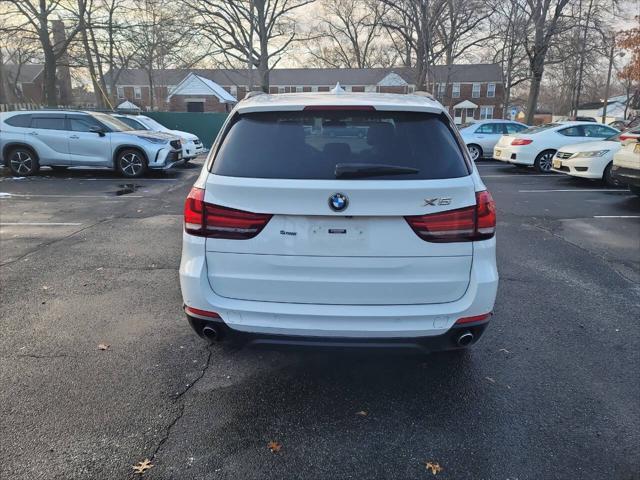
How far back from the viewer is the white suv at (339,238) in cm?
252

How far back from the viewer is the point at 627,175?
8867mm

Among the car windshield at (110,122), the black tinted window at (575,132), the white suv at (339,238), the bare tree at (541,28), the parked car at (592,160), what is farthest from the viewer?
the bare tree at (541,28)

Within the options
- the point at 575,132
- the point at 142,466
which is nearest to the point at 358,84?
the point at 575,132

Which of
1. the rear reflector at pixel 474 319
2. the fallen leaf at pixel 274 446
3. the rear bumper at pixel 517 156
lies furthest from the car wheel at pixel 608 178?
the fallen leaf at pixel 274 446

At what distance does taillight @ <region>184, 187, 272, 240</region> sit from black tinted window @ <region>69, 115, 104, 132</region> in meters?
11.4

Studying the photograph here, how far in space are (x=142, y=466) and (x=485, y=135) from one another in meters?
17.7

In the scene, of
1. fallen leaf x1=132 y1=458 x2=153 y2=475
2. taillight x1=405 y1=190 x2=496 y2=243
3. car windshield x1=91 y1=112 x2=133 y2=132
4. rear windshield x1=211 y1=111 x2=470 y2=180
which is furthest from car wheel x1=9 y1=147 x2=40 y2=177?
taillight x1=405 y1=190 x2=496 y2=243

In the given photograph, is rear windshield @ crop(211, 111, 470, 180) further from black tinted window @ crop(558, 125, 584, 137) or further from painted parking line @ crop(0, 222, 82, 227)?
black tinted window @ crop(558, 125, 584, 137)

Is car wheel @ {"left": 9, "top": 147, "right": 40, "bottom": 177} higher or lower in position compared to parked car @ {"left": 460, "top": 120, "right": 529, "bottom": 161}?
lower

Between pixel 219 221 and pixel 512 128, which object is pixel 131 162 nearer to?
pixel 219 221

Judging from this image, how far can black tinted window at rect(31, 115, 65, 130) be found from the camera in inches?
491

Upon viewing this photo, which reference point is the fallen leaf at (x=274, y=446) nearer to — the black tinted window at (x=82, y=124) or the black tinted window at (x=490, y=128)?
the black tinted window at (x=82, y=124)

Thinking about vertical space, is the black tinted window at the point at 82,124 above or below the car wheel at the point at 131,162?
above

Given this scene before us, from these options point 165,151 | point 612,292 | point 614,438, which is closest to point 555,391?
point 614,438
